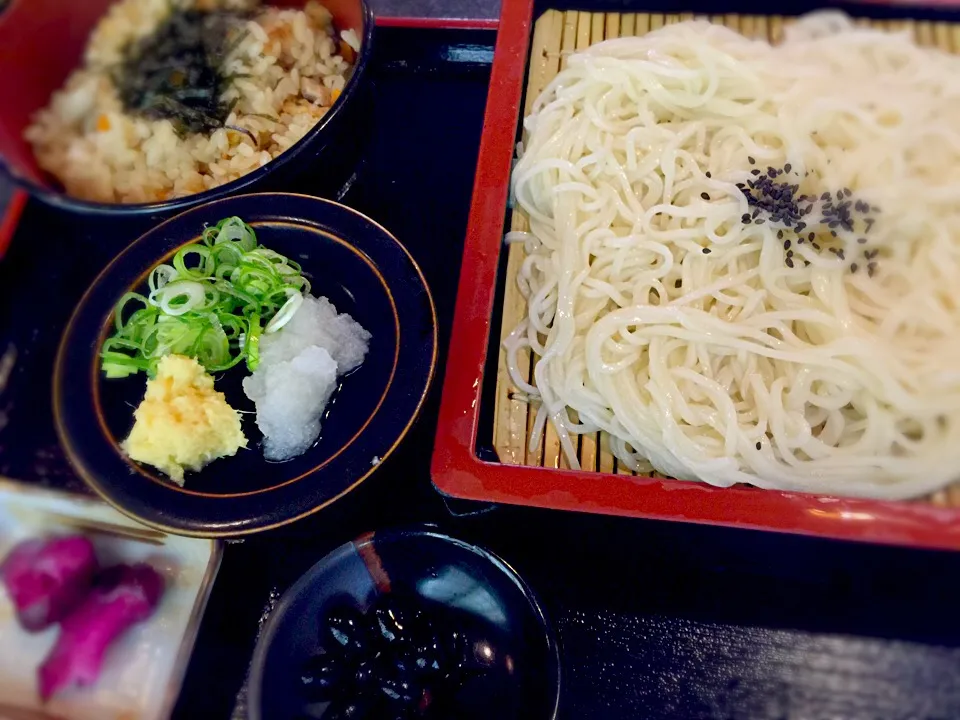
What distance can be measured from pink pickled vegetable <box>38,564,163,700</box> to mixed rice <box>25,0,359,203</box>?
3.03 feet

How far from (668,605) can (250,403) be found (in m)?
0.99

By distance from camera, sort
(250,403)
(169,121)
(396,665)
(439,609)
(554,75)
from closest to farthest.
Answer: (396,665), (439,609), (250,403), (169,121), (554,75)

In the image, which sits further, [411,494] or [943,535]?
[411,494]

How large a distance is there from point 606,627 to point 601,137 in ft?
3.77

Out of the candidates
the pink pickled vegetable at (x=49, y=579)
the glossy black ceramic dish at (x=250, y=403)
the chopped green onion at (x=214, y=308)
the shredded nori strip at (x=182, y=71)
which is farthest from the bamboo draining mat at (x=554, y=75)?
the pink pickled vegetable at (x=49, y=579)

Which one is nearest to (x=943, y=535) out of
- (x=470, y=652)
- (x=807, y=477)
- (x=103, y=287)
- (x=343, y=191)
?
(x=807, y=477)

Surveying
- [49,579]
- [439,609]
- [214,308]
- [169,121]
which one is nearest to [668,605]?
[439,609]

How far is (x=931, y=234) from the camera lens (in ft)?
4.79

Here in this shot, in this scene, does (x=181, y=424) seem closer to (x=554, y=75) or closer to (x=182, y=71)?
(x=182, y=71)

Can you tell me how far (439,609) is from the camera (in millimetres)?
1374

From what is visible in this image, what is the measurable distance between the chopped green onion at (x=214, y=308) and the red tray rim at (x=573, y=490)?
38cm

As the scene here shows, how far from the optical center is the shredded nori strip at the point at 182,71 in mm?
1682

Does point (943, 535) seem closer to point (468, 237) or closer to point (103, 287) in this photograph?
point (468, 237)

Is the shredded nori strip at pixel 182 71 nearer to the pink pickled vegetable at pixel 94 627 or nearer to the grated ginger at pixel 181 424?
the grated ginger at pixel 181 424
